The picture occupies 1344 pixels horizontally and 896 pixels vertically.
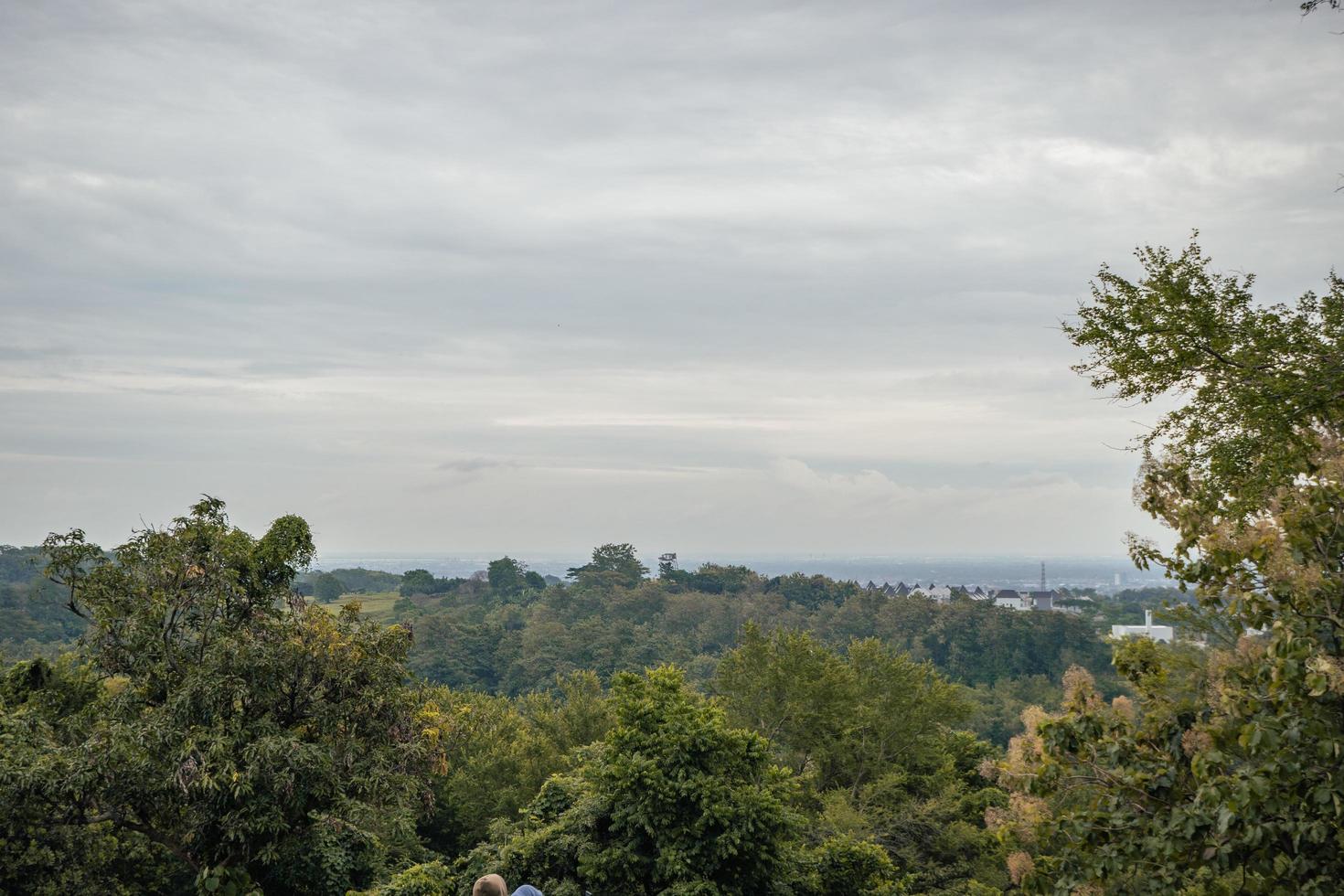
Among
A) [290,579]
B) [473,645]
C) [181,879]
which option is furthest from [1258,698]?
[473,645]

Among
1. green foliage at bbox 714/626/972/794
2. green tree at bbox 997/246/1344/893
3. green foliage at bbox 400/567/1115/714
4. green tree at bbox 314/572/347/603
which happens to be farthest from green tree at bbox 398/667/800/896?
green tree at bbox 314/572/347/603

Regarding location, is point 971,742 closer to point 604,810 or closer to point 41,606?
point 604,810

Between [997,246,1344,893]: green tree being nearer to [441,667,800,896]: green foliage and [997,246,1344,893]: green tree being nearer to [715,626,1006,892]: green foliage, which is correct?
[441,667,800,896]: green foliage

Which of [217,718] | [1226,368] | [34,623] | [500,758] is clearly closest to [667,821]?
[217,718]

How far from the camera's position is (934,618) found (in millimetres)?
68625

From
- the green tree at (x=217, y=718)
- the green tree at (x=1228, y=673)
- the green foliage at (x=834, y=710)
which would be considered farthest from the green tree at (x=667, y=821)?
the green foliage at (x=834, y=710)

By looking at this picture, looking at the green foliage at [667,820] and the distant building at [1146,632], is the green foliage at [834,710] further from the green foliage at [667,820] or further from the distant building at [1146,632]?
the green foliage at [667,820]

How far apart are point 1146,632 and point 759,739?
28.3m

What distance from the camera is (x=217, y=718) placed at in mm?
11742

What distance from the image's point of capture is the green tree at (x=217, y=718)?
37.7 feet

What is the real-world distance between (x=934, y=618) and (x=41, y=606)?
176 feet

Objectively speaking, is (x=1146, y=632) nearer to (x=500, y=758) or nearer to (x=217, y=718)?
(x=500, y=758)

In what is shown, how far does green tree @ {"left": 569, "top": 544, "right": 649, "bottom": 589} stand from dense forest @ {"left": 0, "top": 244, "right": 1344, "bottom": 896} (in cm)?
5261

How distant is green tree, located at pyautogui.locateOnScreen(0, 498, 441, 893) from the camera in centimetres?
1149
